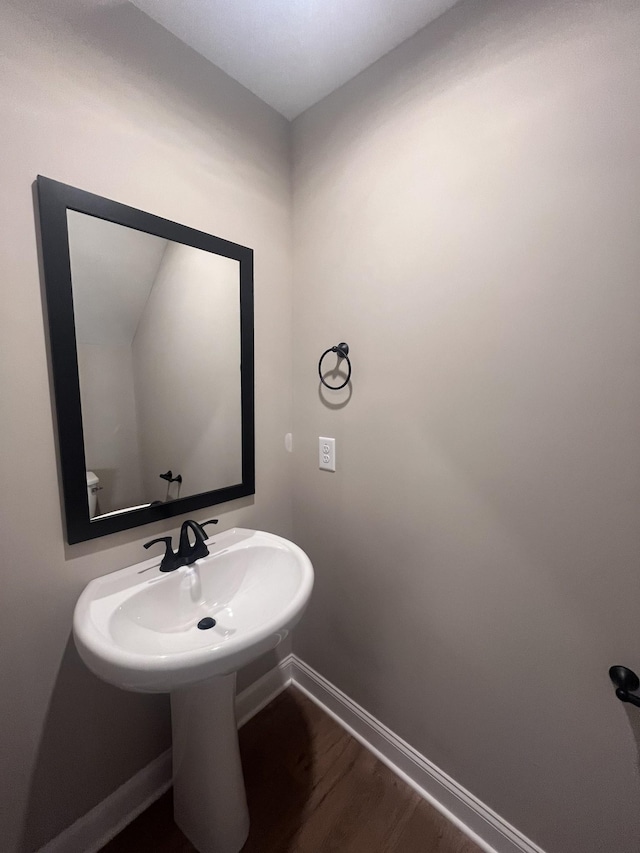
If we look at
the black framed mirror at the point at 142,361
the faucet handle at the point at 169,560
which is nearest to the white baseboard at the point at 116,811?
the faucet handle at the point at 169,560

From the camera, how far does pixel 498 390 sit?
3.01ft

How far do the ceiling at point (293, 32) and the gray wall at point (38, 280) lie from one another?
0.06 m

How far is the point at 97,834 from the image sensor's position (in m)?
1.01

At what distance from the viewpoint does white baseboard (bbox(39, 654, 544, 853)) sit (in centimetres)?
98

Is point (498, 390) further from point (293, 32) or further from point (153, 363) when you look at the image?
point (293, 32)

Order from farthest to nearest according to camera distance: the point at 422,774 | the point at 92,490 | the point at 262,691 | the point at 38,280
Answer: the point at 262,691 → the point at 422,774 → the point at 92,490 → the point at 38,280

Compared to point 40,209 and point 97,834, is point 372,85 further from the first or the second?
point 97,834

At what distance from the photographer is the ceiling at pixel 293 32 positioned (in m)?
0.92

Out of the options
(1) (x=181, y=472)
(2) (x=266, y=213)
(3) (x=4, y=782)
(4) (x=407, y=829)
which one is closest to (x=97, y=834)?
(3) (x=4, y=782)

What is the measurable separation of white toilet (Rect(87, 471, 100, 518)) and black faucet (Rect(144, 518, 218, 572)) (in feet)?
0.67

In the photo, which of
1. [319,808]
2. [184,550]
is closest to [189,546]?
[184,550]

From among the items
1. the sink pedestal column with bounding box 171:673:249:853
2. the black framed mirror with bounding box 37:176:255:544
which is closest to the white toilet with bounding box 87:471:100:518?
the black framed mirror with bounding box 37:176:255:544

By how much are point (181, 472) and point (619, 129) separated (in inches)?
56.6

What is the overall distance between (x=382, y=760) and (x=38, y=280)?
1911 mm
